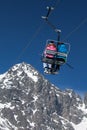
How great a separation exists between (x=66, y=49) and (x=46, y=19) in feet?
9.94

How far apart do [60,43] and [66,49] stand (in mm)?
635

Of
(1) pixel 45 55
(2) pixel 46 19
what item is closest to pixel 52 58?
(1) pixel 45 55

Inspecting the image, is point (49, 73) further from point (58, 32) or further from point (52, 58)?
point (58, 32)

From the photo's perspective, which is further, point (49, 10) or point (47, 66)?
point (47, 66)

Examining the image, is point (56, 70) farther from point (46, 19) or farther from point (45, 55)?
point (46, 19)

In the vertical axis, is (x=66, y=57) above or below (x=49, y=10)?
below

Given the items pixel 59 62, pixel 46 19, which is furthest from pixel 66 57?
pixel 46 19

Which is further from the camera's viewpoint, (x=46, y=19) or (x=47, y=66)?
(x=47, y=66)

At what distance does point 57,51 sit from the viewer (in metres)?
32.2

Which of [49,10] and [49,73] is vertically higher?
[49,10]

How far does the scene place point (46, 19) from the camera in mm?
30203

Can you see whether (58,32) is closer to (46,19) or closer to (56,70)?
(46,19)

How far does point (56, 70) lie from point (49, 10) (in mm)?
4888

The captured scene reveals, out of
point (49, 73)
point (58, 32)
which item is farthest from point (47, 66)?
point (58, 32)
